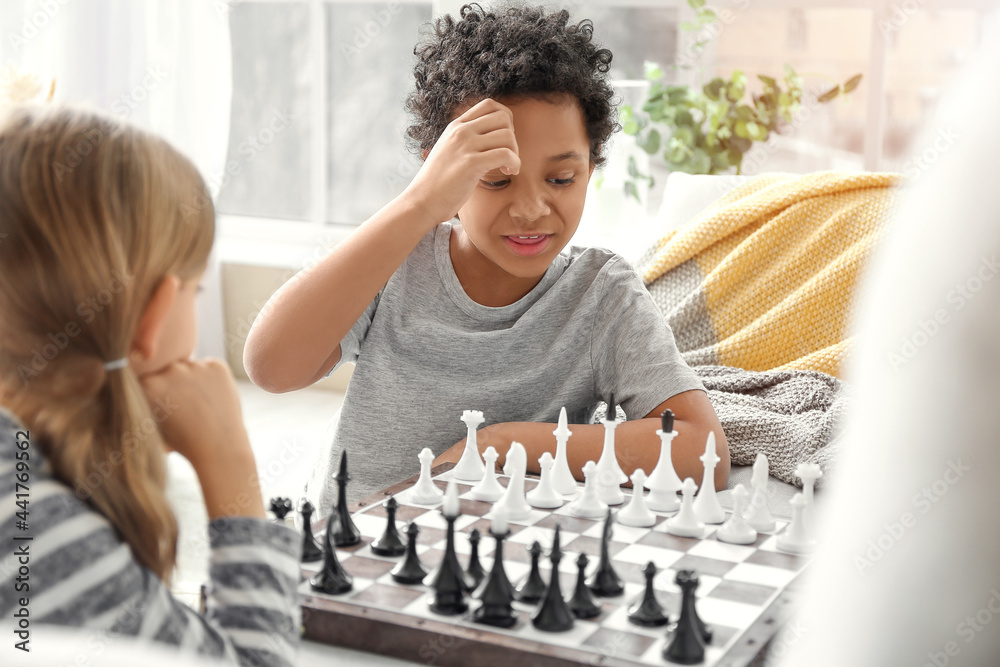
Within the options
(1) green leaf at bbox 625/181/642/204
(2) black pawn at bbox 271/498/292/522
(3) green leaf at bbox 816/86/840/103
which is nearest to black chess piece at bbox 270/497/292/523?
(2) black pawn at bbox 271/498/292/522

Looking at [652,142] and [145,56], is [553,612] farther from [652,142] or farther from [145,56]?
[145,56]

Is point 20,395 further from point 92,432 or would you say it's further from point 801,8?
point 801,8

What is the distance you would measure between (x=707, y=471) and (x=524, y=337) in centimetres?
47

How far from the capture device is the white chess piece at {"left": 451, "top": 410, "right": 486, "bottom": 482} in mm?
1332

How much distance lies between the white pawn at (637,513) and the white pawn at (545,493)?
9cm

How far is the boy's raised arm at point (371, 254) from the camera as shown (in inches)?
56.5

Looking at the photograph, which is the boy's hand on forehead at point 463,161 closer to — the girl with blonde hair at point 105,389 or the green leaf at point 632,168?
the girl with blonde hair at point 105,389

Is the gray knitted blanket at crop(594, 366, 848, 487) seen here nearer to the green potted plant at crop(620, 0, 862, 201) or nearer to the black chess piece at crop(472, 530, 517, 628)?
the black chess piece at crop(472, 530, 517, 628)

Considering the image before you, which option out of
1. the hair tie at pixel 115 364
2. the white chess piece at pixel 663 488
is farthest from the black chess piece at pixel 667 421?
the hair tie at pixel 115 364

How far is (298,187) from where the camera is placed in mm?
4664

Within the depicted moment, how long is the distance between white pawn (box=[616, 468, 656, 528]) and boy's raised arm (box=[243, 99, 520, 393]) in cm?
49

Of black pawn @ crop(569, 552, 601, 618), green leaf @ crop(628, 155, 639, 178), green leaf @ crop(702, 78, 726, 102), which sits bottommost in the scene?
black pawn @ crop(569, 552, 601, 618)

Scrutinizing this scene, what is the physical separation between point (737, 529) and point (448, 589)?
369mm

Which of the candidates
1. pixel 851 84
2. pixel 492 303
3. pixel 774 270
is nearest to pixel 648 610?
pixel 492 303
